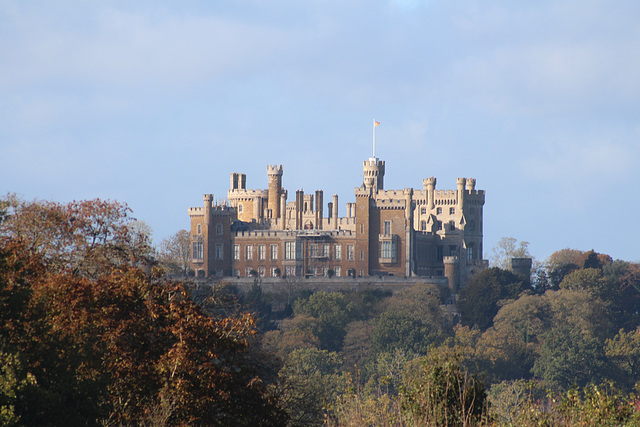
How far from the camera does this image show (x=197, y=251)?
375 feet

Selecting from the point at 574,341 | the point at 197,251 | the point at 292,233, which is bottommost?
the point at 574,341

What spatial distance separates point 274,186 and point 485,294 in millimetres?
30520

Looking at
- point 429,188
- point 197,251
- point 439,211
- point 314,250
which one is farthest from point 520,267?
point 197,251

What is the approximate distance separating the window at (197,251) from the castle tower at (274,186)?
47.4 ft

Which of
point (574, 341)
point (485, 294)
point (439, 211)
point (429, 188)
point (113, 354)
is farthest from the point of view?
point (429, 188)

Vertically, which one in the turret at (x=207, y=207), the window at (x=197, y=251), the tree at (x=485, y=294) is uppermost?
the turret at (x=207, y=207)

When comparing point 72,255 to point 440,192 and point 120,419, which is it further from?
point 440,192

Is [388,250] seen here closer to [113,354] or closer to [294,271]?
[294,271]

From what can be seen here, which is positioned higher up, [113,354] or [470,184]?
[470,184]

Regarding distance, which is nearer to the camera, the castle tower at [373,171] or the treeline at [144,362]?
the treeline at [144,362]

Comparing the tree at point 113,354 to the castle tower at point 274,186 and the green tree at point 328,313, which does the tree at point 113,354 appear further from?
the castle tower at point 274,186

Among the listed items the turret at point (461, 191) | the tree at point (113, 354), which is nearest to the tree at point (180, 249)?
the turret at point (461, 191)

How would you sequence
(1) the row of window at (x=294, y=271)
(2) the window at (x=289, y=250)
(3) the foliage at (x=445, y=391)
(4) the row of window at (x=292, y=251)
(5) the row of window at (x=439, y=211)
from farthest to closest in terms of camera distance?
(5) the row of window at (x=439, y=211)
(2) the window at (x=289, y=250)
(1) the row of window at (x=294, y=271)
(4) the row of window at (x=292, y=251)
(3) the foliage at (x=445, y=391)

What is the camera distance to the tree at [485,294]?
4301 inches
